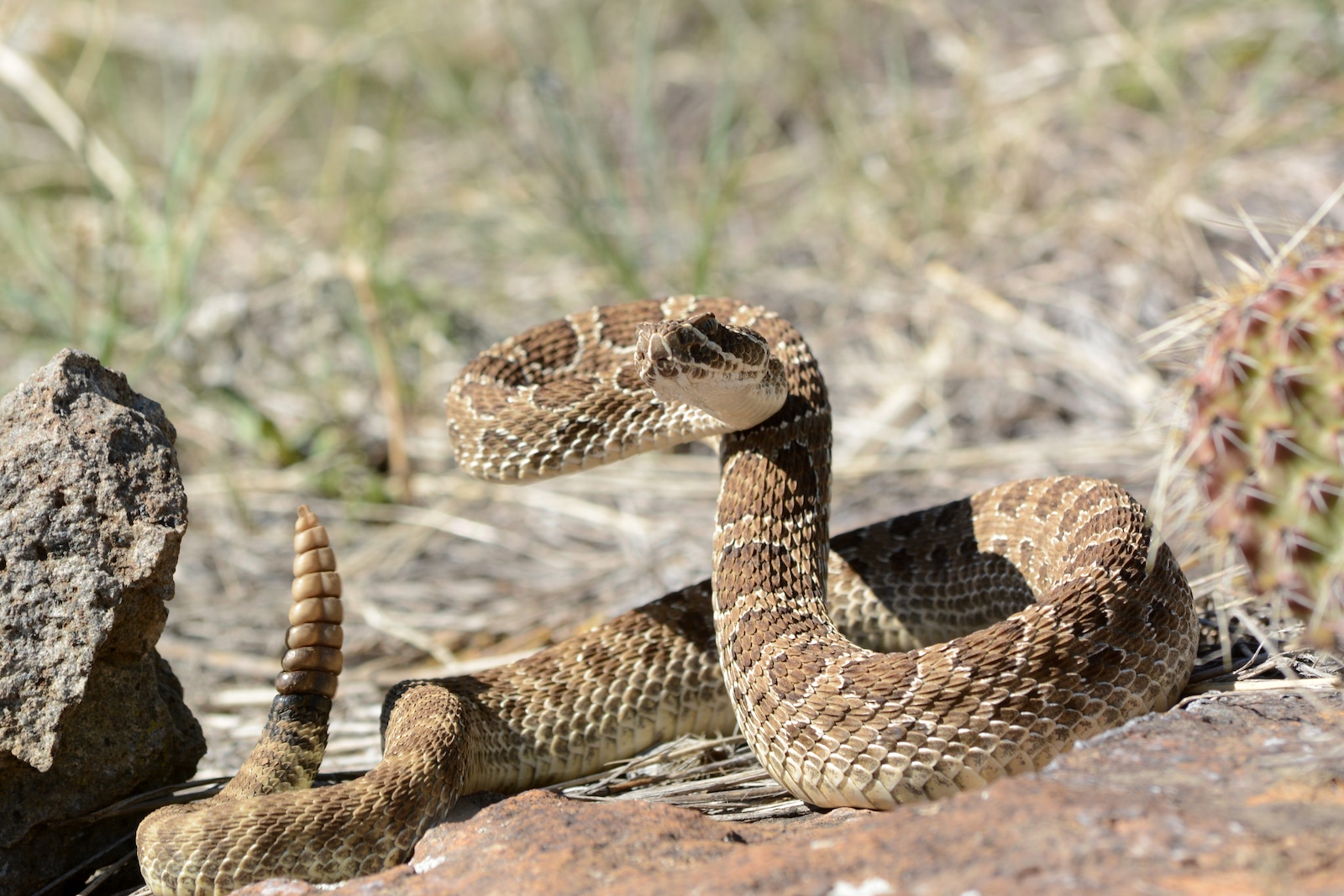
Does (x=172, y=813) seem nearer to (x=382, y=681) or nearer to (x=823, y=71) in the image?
(x=382, y=681)

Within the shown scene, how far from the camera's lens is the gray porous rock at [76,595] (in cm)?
418

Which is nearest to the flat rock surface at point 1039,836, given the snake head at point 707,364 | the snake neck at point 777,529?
the snake neck at point 777,529

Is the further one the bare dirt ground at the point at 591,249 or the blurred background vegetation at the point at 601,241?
the blurred background vegetation at the point at 601,241

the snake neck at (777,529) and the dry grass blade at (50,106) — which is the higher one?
the dry grass blade at (50,106)

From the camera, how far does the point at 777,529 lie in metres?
5.14

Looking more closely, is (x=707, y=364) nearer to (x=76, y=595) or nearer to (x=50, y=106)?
(x=76, y=595)

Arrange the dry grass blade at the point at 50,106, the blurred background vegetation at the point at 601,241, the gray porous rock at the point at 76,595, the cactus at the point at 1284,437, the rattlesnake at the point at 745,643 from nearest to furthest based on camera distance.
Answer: the cactus at the point at 1284,437 < the rattlesnake at the point at 745,643 < the gray porous rock at the point at 76,595 < the blurred background vegetation at the point at 601,241 < the dry grass blade at the point at 50,106

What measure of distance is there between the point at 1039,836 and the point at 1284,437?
3.98 feet

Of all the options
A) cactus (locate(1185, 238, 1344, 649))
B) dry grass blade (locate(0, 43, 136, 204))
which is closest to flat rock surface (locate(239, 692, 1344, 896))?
cactus (locate(1185, 238, 1344, 649))

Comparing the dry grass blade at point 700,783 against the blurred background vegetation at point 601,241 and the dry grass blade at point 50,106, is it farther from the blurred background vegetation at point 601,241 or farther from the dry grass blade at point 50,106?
the dry grass blade at point 50,106

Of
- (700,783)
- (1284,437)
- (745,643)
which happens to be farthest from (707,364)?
(1284,437)

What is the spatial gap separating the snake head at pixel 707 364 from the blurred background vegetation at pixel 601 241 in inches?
92.7

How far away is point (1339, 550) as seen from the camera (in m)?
3.19

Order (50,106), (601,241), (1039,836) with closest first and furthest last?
1. (1039,836)
2. (601,241)
3. (50,106)
